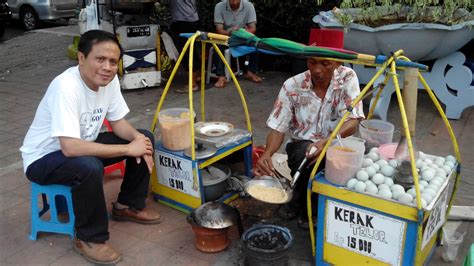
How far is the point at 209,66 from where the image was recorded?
250 inches

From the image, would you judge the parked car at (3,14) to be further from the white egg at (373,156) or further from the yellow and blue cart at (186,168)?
the white egg at (373,156)

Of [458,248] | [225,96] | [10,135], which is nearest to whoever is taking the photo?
[458,248]

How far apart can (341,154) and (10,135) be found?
351 cm

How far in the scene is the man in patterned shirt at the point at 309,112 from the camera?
109 inches

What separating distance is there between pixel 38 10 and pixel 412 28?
9073mm

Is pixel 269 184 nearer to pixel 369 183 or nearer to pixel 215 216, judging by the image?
pixel 215 216

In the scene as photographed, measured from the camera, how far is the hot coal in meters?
2.48

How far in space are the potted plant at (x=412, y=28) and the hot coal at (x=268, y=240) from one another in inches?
108

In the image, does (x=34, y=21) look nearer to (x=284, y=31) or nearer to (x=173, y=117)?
(x=284, y=31)

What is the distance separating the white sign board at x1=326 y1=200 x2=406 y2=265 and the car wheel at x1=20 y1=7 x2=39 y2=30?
10.6 metres

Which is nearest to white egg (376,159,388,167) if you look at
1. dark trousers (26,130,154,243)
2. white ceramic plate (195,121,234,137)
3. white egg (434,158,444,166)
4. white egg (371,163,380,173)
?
white egg (371,163,380,173)

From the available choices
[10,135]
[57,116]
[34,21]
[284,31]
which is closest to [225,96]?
[284,31]

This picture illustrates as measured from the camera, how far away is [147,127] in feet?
15.8

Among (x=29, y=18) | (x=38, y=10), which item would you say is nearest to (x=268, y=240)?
(x=38, y=10)
